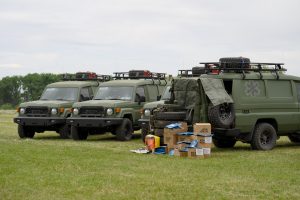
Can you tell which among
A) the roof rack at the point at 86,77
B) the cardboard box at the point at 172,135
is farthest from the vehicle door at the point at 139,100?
the cardboard box at the point at 172,135

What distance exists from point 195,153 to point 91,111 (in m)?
6.28

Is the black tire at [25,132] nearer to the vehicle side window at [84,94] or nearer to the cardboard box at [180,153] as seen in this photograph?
the vehicle side window at [84,94]

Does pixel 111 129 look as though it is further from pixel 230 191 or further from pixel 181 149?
pixel 230 191

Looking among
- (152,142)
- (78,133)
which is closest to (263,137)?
(152,142)

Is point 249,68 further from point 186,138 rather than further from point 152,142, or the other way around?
point 152,142

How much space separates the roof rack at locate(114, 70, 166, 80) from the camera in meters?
23.0

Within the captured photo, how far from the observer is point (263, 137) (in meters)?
16.8

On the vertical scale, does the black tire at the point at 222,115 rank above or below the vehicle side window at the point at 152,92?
below

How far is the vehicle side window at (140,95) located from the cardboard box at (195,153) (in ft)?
22.2

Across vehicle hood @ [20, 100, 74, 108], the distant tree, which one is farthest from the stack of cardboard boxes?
the distant tree

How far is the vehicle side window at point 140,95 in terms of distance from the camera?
69.6 feet

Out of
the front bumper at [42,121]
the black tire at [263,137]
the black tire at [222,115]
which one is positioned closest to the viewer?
the black tire at [222,115]

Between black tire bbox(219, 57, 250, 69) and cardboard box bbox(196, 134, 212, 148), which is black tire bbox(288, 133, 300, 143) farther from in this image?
cardboard box bbox(196, 134, 212, 148)

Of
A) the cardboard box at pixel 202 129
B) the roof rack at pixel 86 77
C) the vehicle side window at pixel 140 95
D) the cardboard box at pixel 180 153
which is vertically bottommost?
the cardboard box at pixel 180 153
